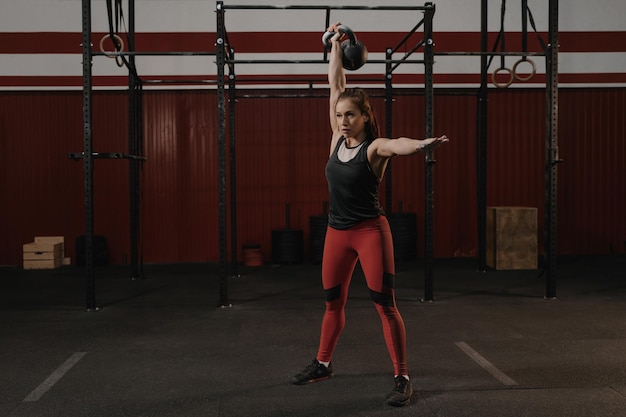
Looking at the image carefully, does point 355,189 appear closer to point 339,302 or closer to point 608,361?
point 339,302

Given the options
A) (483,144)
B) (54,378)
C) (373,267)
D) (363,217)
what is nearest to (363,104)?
(363,217)

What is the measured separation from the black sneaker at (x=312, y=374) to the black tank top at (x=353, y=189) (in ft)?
2.51

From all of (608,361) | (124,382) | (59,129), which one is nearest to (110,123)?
(59,129)

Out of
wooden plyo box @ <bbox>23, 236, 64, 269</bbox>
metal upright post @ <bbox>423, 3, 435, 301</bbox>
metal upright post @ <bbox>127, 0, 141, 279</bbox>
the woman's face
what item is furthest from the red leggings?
wooden plyo box @ <bbox>23, 236, 64, 269</bbox>

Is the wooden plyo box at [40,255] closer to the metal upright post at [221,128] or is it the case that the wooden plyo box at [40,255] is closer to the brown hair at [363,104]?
the metal upright post at [221,128]

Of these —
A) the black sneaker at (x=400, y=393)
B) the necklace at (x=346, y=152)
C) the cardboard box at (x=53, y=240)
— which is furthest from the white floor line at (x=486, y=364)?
the cardboard box at (x=53, y=240)

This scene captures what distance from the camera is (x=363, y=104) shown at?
2619 millimetres

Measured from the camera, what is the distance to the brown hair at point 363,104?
8.54 ft

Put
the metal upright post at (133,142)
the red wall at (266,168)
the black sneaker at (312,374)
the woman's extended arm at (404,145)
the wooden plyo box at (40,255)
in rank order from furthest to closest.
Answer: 1. the red wall at (266,168)
2. the wooden plyo box at (40,255)
3. the metal upright post at (133,142)
4. the black sneaker at (312,374)
5. the woman's extended arm at (404,145)

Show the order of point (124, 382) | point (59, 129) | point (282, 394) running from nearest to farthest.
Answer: point (282, 394) → point (124, 382) → point (59, 129)

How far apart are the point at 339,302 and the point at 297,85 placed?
5.38 m

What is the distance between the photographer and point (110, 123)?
7.60 m

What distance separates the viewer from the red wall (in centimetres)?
756

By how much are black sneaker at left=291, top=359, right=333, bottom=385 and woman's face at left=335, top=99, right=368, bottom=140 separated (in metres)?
1.19
